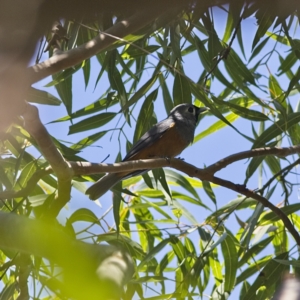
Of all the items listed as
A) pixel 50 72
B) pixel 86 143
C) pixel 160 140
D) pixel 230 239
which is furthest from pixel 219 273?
pixel 50 72

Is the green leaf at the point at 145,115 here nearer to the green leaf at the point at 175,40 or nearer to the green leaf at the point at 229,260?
the green leaf at the point at 175,40

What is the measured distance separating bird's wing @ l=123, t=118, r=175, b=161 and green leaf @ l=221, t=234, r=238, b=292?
0.79 meters

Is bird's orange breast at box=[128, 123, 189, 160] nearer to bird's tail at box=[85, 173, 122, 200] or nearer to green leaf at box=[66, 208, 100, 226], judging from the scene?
bird's tail at box=[85, 173, 122, 200]

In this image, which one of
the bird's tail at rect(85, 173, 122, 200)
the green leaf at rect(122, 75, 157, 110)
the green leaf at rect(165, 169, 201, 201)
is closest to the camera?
the green leaf at rect(122, 75, 157, 110)

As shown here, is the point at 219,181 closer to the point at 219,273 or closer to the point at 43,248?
the point at 219,273

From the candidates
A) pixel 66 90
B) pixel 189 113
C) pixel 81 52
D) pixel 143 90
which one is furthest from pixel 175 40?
pixel 189 113

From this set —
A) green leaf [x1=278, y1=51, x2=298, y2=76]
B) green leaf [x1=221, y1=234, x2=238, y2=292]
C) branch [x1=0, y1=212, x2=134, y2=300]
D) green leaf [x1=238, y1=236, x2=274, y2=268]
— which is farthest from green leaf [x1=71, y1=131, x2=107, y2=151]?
branch [x1=0, y1=212, x2=134, y2=300]

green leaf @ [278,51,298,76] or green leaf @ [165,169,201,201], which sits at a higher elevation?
green leaf @ [278,51,298,76]

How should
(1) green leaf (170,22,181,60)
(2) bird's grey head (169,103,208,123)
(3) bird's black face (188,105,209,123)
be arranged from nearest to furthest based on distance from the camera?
(1) green leaf (170,22,181,60) < (2) bird's grey head (169,103,208,123) < (3) bird's black face (188,105,209,123)

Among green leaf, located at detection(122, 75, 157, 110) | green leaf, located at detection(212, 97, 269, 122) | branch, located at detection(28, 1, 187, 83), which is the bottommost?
branch, located at detection(28, 1, 187, 83)

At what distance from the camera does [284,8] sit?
1.38ft

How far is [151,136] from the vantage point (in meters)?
3.58

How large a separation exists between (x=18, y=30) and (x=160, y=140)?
3489 millimetres

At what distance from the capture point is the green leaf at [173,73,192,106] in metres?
2.90
